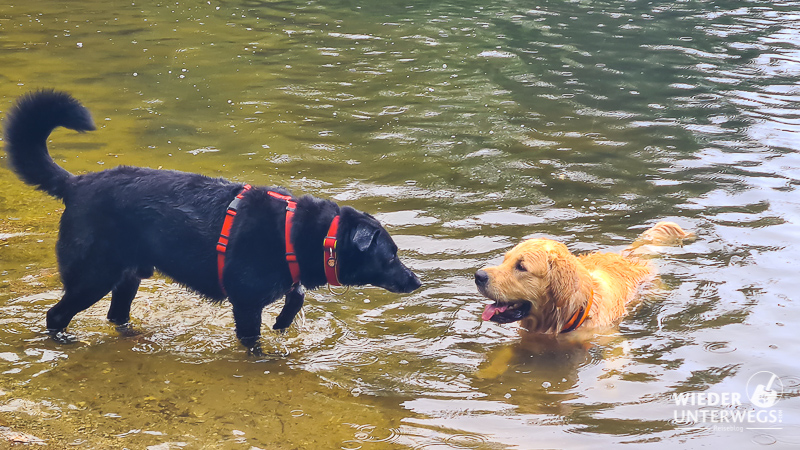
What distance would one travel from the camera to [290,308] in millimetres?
5738

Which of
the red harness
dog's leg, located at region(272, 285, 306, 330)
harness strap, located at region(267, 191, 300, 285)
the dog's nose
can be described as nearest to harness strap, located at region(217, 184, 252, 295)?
the red harness

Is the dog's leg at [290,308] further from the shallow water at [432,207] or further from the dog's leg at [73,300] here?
the dog's leg at [73,300]

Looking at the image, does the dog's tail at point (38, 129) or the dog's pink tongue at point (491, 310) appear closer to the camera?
the dog's tail at point (38, 129)

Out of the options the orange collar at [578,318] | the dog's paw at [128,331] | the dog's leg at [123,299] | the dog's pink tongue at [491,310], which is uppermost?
the dog's leg at [123,299]

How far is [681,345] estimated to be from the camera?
5695 millimetres

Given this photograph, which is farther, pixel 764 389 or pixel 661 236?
pixel 661 236

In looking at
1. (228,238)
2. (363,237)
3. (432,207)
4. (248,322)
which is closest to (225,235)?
(228,238)

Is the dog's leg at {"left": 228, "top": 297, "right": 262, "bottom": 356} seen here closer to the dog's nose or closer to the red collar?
the red collar

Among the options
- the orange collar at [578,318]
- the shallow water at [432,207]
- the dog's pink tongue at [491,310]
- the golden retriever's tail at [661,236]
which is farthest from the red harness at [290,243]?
the golden retriever's tail at [661,236]

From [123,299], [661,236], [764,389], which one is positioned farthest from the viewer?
[661,236]

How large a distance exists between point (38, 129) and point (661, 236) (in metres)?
5.56

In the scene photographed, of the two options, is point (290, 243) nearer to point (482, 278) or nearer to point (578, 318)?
point (482, 278)

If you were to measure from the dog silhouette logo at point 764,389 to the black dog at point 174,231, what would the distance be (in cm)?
287

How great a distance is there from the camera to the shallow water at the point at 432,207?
15.4 feet
